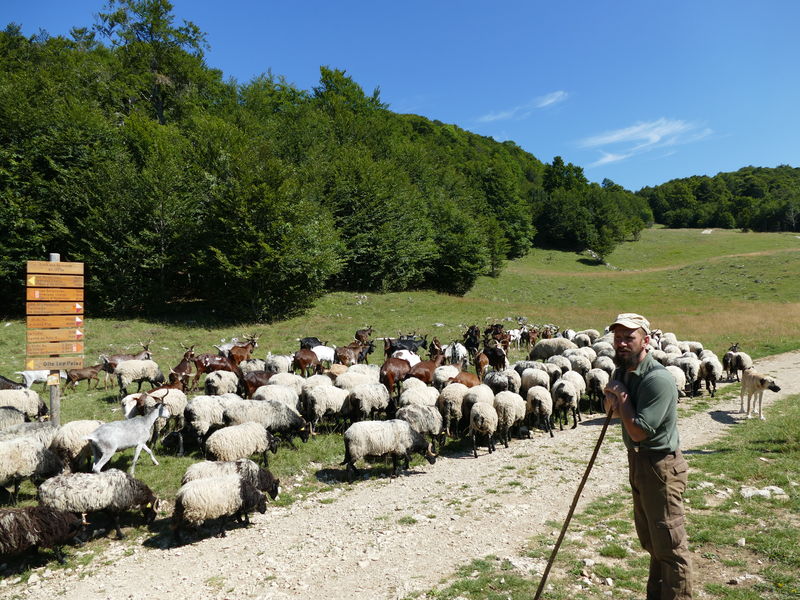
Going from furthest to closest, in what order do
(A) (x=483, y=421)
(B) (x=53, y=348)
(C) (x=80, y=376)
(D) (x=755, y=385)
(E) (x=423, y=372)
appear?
(C) (x=80, y=376), (E) (x=423, y=372), (D) (x=755, y=385), (A) (x=483, y=421), (B) (x=53, y=348)

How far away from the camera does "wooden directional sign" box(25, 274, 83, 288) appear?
900 centimetres

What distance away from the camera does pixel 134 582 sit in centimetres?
593

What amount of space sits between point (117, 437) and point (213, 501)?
3016 millimetres

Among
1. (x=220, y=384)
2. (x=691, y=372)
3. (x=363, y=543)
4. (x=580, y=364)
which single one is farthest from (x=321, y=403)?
(x=691, y=372)

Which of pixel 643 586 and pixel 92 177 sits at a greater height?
pixel 92 177

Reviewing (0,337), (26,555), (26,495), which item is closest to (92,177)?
(0,337)

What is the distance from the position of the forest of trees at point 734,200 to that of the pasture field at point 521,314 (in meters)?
38.6

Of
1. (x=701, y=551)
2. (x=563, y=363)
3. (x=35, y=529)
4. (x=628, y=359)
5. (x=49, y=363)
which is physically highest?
(x=628, y=359)

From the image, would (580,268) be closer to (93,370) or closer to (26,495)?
(93,370)

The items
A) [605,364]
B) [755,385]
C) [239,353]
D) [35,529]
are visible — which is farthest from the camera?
[239,353]

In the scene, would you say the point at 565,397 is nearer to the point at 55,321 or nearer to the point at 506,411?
the point at 506,411

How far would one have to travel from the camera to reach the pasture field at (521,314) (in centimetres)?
1324

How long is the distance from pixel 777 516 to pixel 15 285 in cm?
3567

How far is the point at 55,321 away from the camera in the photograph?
9320mm
